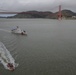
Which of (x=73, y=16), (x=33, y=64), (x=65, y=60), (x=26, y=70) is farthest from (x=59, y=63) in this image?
(x=73, y=16)

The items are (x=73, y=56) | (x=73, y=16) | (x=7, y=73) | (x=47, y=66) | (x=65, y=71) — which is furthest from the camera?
(x=73, y=16)

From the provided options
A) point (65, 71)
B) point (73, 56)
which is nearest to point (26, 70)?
point (65, 71)

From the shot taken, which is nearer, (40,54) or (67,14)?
(40,54)

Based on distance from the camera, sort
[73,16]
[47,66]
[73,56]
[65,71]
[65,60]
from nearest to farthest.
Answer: [65,71], [47,66], [65,60], [73,56], [73,16]

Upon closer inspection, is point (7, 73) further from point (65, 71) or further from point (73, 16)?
point (73, 16)

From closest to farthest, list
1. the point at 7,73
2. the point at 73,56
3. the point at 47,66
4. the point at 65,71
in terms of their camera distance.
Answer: the point at 7,73, the point at 65,71, the point at 47,66, the point at 73,56

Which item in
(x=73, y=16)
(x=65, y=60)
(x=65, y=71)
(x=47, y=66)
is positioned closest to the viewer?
(x=65, y=71)

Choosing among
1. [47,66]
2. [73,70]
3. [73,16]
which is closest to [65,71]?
[73,70]

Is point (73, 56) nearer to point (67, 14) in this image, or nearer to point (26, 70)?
point (26, 70)

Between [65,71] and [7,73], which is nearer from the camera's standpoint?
[7,73]
